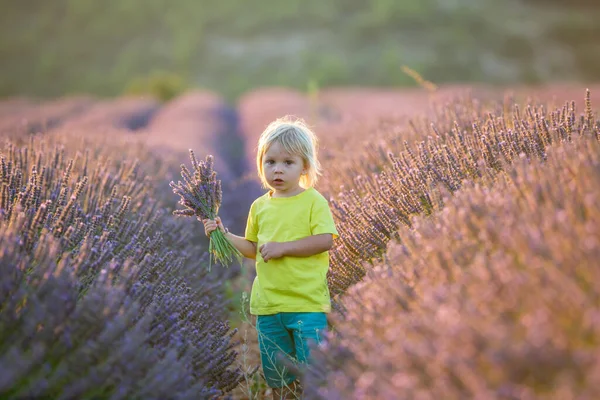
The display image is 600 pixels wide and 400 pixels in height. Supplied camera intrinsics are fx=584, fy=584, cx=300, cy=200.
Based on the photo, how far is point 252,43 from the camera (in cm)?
4447

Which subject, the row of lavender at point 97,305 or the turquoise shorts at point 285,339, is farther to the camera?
the turquoise shorts at point 285,339

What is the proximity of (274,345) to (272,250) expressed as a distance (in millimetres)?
522

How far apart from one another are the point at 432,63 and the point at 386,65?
4.21 meters

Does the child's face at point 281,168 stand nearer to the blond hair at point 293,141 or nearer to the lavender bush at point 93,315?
the blond hair at point 293,141

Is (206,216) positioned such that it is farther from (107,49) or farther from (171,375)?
(107,49)

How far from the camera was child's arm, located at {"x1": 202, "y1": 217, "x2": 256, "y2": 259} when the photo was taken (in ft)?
9.61

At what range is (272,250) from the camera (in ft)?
9.36

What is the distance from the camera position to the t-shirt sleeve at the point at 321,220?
9.47 ft

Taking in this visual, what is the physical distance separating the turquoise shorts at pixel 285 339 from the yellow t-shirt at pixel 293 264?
49 millimetres

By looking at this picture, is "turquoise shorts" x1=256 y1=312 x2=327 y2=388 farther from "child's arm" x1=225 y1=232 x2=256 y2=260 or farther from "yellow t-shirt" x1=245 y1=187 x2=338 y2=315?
"child's arm" x1=225 y1=232 x2=256 y2=260

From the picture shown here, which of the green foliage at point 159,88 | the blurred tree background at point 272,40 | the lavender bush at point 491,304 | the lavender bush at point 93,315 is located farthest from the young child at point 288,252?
the blurred tree background at point 272,40

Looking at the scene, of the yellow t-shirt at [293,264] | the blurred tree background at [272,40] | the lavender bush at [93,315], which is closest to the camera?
the lavender bush at [93,315]

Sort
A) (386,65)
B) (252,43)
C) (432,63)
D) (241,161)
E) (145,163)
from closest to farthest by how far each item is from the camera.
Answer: (145,163) < (241,161) < (386,65) < (432,63) < (252,43)

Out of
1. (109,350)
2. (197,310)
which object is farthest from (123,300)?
(197,310)
